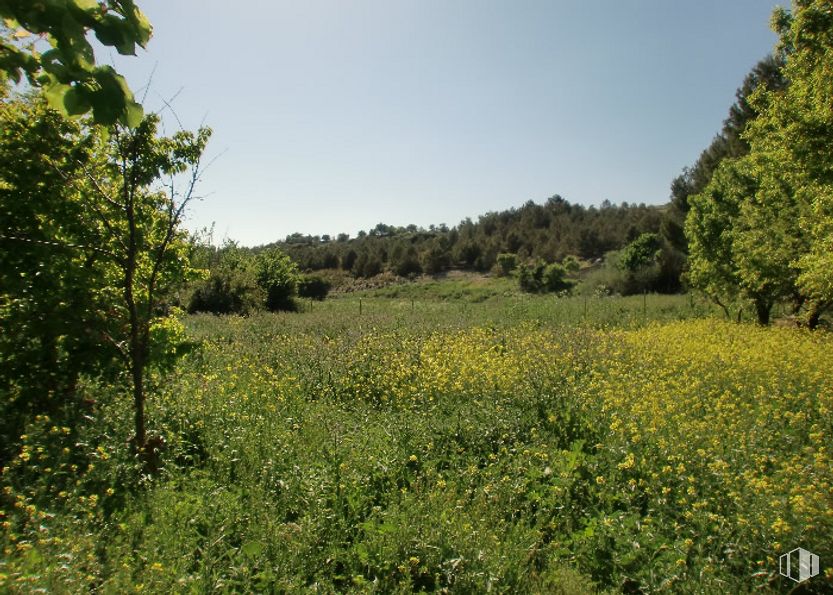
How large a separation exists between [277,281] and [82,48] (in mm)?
30093

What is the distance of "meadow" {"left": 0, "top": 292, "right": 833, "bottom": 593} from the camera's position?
3.55 metres

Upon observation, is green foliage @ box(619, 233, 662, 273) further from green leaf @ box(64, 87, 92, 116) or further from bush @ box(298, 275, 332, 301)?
green leaf @ box(64, 87, 92, 116)

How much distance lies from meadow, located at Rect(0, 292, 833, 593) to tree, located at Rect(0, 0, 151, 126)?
95.7 inches

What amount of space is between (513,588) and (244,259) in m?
29.9

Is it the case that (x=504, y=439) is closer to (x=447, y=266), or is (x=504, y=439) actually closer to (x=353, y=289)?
(x=353, y=289)

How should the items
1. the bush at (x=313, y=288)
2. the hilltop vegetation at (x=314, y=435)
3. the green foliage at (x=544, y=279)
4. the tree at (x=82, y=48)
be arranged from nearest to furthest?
the tree at (x=82, y=48) < the hilltop vegetation at (x=314, y=435) < the green foliage at (x=544, y=279) < the bush at (x=313, y=288)

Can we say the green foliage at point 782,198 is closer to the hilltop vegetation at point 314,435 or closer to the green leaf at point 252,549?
the hilltop vegetation at point 314,435

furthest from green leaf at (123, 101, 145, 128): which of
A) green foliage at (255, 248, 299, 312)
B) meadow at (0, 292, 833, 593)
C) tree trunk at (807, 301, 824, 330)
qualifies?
green foliage at (255, 248, 299, 312)

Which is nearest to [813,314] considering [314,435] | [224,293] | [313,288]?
[314,435]

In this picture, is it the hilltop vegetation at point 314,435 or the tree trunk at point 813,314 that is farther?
the tree trunk at point 813,314

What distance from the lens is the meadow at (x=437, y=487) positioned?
3549 millimetres

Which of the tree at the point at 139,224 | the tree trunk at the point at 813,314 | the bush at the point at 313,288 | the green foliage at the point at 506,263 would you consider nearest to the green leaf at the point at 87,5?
the tree at the point at 139,224

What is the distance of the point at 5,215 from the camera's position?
468 cm

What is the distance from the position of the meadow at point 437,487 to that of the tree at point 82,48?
2.43 meters
